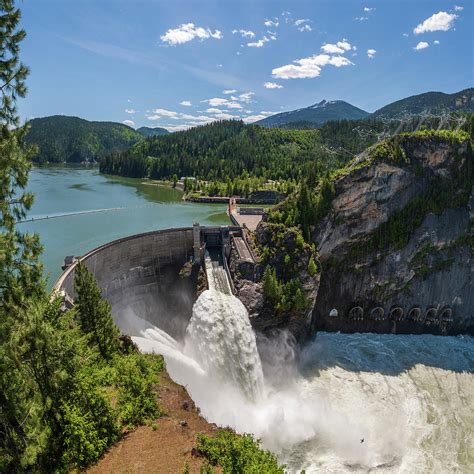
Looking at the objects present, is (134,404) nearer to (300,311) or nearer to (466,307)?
(300,311)

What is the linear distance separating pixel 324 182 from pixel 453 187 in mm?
14044

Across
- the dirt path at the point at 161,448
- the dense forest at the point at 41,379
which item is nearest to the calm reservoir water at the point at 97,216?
the dense forest at the point at 41,379

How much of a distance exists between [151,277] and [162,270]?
1.30 m

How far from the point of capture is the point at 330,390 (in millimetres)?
28156

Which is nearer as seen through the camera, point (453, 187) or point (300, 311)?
point (300, 311)

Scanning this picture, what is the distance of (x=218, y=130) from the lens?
17012cm

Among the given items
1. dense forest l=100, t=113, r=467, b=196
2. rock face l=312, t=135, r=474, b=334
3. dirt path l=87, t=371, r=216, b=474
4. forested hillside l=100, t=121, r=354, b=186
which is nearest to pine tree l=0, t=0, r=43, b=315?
dirt path l=87, t=371, r=216, b=474

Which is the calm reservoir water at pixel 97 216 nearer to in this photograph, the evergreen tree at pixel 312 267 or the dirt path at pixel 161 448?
the dirt path at pixel 161 448

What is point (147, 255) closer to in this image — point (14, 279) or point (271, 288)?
point (271, 288)

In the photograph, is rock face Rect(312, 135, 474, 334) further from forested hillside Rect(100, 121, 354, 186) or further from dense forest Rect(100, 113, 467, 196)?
forested hillside Rect(100, 121, 354, 186)

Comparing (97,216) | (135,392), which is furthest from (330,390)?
(97,216)

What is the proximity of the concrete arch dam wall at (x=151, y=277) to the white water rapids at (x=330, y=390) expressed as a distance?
1401 millimetres

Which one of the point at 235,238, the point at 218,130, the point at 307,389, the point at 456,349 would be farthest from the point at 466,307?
the point at 218,130

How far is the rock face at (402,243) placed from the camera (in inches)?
1396
